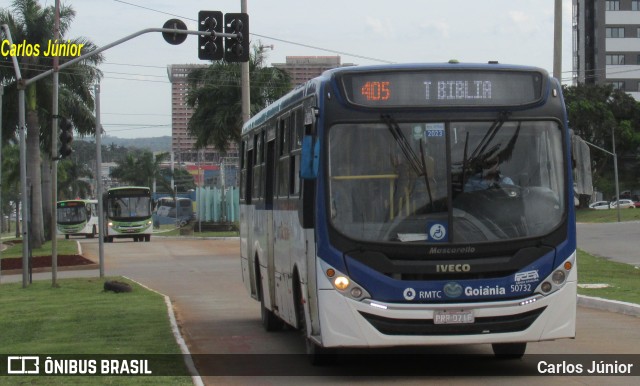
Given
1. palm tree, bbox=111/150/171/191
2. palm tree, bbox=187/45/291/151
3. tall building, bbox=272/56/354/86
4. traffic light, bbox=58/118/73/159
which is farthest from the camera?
palm tree, bbox=111/150/171/191

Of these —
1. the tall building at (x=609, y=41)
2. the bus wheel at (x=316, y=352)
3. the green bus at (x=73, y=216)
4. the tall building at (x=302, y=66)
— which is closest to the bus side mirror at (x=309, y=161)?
the bus wheel at (x=316, y=352)

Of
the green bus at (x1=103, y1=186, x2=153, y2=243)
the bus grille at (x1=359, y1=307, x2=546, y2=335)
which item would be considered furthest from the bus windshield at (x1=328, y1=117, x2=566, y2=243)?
the green bus at (x1=103, y1=186, x2=153, y2=243)

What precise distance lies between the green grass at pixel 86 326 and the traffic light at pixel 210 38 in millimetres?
5323

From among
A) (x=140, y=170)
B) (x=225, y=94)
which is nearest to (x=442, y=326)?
(x=225, y=94)

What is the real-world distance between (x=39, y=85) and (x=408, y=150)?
1672 inches

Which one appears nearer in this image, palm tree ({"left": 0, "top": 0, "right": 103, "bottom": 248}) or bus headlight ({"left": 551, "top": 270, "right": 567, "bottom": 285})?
bus headlight ({"left": 551, "top": 270, "right": 567, "bottom": 285})

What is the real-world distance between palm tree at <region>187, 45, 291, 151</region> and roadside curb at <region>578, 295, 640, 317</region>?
39969 mm

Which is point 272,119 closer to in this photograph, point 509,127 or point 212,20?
point 509,127

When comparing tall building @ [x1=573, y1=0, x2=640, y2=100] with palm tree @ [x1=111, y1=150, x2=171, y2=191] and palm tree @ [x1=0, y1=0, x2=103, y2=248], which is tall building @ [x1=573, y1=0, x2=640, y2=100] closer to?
palm tree @ [x1=111, y1=150, x2=171, y2=191]

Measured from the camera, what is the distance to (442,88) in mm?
11133

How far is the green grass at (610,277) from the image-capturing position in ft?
66.0

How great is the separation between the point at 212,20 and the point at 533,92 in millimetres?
13948

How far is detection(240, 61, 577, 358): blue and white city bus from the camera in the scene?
10594 mm

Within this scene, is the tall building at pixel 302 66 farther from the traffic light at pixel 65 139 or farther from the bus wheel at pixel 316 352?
the bus wheel at pixel 316 352
